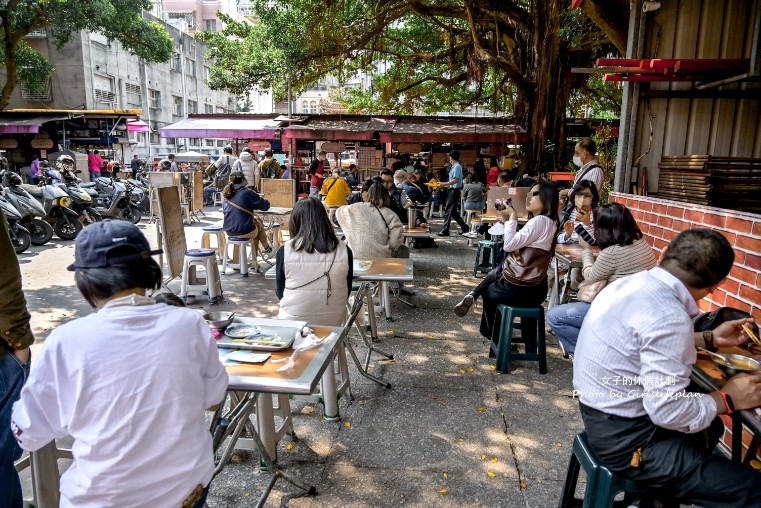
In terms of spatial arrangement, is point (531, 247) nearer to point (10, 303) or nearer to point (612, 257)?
point (612, 257)

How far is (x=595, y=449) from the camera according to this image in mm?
1993

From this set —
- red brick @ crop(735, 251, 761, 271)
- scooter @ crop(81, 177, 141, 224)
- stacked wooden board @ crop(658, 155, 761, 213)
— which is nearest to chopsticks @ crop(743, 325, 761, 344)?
red brick @ crop(735, 251, 761, 271)

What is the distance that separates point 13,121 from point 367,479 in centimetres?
1803

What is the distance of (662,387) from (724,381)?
0.40m

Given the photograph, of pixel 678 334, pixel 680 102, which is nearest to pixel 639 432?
pixel 678 334

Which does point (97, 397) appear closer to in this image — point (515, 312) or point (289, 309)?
point (289, 309)

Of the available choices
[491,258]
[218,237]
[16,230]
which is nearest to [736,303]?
[491,258]

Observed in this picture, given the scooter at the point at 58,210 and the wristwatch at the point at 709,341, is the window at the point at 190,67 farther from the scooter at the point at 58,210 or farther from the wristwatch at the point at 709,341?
the wristwatch at the point at 709,341

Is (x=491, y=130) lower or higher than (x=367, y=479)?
higher

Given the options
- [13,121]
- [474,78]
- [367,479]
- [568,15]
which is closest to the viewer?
[367,479]

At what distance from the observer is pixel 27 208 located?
27.9 ft

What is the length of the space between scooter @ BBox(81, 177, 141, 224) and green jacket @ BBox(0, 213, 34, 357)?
9712mm

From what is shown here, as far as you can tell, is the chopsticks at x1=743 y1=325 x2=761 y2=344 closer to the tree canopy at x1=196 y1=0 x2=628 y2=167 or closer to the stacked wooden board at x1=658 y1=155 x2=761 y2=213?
the stacked wooden board at x1=658 y1=155 x2=761 y2=213

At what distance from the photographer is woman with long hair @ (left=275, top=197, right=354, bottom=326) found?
3229 millimetres
